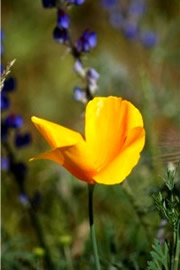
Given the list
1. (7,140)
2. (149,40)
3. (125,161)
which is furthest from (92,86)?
(149,40)

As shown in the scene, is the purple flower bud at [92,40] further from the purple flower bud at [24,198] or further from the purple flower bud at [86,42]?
the purple flower bud at [24,198]

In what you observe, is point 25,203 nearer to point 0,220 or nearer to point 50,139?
point 0,220

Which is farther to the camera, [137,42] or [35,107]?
[35,107]

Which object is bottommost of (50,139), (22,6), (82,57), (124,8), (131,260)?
(131,260)

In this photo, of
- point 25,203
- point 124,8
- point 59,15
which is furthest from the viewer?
point 124,8

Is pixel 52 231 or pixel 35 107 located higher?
pixel 35 107

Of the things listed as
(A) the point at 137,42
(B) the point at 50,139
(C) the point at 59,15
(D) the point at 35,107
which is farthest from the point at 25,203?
(D) the point at 35,107
